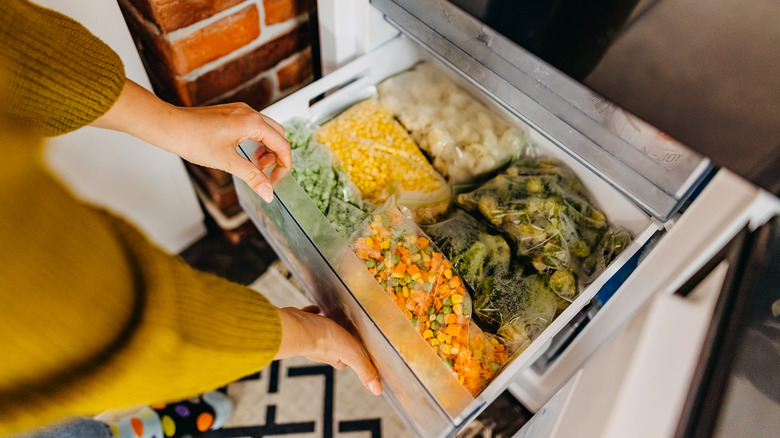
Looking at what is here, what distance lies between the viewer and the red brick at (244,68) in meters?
0.94

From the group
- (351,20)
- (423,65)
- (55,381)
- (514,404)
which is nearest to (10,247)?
(55,381)

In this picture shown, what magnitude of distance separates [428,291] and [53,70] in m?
0.56

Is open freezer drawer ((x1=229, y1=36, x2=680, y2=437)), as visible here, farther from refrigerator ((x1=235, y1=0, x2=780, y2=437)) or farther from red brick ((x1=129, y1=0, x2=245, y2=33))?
red brick ((x1=129, y1=0, x2=245, y2=33))

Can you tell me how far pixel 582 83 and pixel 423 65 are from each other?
0.56 metres

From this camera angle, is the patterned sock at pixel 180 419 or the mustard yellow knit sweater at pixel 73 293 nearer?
the mustard yellow knit sweater at pixel 73 293

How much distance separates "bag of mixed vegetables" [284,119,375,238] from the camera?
808mm

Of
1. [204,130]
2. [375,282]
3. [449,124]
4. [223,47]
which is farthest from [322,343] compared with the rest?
[223,47]

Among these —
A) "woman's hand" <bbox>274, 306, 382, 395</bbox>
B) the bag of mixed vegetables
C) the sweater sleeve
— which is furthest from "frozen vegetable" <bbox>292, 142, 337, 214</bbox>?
the sweater sleeve

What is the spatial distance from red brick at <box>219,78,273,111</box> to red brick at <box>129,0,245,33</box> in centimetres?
20

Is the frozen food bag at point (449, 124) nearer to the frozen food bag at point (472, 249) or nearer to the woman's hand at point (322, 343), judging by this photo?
the frozen food bag at point (472, 249)

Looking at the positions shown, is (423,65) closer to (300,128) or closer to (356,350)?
(300,128)

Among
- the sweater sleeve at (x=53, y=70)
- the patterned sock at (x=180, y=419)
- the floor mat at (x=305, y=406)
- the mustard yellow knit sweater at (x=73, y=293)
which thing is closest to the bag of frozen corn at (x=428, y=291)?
the mustard yellow knit sweater at (x=73, y=293)

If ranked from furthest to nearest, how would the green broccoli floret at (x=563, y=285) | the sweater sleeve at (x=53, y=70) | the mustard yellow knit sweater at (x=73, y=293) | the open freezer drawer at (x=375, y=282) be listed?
the green broccoli floret at (x=563, y=285)
the open freezer drawer at (x=375, y=282)
the sweater sleeve at (x=53, y=70)
the mustard yellow knit sweater at (x=73, y=293)

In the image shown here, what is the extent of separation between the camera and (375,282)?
678 millimetres
